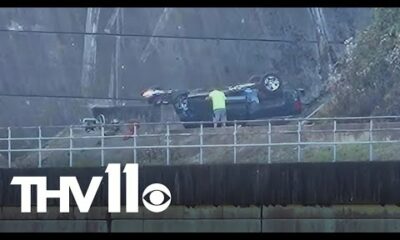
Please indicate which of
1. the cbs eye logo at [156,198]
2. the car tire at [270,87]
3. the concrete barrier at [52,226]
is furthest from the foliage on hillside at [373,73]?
the concrete barrier at [52,226]

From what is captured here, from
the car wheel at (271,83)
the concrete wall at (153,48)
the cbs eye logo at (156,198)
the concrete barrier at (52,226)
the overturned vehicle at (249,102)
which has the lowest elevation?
the concrete barrier at (52,226)

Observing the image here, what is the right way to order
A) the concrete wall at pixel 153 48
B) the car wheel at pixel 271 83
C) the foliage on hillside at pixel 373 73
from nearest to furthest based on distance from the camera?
1. the foliage on hillside at pixel 373 73
2. the car wheel at pixel 271 83
3. the concrete wall at pixel 153 48

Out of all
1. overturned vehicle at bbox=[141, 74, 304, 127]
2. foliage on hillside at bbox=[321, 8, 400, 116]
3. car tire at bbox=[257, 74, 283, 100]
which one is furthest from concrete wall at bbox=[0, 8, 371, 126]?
foliage on hillside at bbox=[321, 8, 400, 116]

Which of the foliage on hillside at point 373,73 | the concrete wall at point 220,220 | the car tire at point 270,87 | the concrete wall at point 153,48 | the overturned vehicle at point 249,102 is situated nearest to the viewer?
the concrete wall at point 220,220

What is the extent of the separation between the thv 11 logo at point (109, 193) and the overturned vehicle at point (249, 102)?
36.1 ft

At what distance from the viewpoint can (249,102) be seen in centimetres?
2675

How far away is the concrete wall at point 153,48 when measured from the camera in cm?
3050

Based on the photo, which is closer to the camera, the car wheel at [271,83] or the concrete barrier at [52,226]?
the concrete barrier at [52,226]

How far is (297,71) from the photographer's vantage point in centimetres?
3086

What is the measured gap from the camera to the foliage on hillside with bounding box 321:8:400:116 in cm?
2292

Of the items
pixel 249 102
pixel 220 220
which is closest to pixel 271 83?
pixel 249 102

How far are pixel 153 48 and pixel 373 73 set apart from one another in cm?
968

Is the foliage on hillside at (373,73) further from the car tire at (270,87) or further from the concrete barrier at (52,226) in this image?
the concrete barrier at (52,226)

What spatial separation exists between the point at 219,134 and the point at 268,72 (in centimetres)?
964
